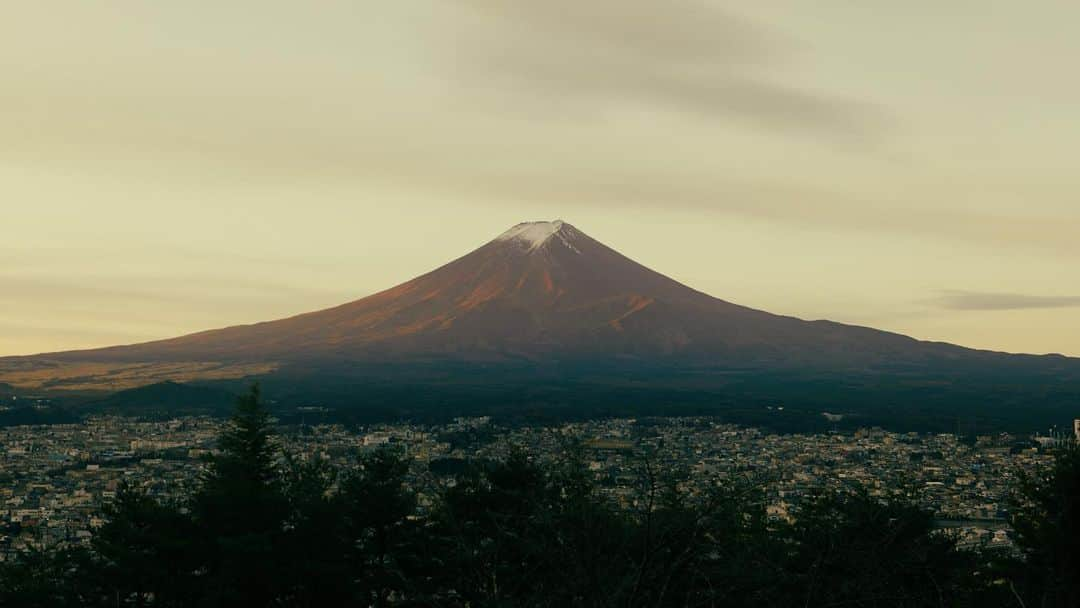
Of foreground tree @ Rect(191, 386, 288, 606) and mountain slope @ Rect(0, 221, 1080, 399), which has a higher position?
mountain slope @ Rect(0, 221, 1080, 399)

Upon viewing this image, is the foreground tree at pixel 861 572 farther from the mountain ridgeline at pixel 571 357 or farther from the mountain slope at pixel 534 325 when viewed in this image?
the mountain slope at pixel 534 325

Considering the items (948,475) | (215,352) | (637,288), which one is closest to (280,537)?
(948,475)

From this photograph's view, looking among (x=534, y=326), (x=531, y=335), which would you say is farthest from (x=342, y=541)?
(x=534, y=326)

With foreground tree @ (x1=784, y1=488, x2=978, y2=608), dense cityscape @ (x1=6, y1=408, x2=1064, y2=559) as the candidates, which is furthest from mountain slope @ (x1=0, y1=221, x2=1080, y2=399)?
foreground tree @ (x1=784, y1=488, x2=978, y2=608)

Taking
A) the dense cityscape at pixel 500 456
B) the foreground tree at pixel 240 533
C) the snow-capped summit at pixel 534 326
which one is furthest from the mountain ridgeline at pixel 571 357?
the foreground tree at pixel 240 533

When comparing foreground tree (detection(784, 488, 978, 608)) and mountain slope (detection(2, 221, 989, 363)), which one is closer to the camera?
foreground tree (detection(784, 488, 978, 608))

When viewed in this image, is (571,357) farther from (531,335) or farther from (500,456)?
(500,456)

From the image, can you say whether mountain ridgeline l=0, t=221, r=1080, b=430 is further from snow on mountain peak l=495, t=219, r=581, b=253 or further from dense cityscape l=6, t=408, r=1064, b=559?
dense cityscape l=6, t=408, r=1064, b=559

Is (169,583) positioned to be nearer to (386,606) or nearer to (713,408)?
(386,606)
